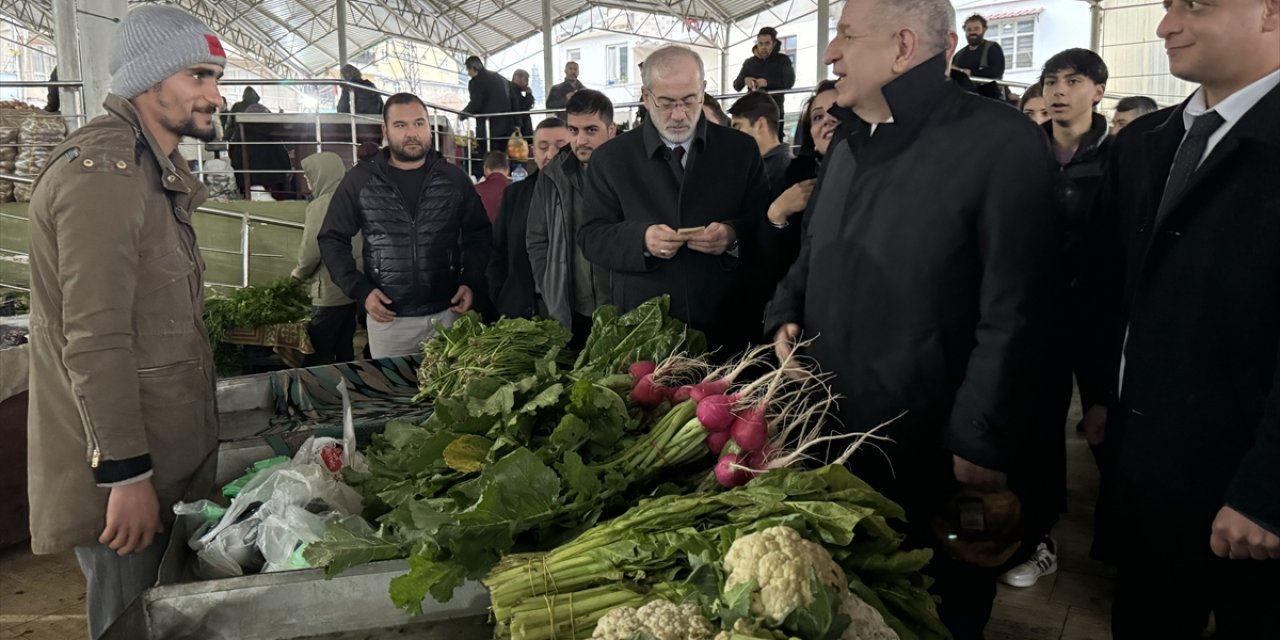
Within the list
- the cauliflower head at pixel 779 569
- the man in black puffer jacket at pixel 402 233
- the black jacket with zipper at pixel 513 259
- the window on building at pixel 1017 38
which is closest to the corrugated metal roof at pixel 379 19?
the window on building at pixel 1017 38

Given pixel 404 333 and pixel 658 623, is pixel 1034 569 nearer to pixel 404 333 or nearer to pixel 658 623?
pixel 658 623

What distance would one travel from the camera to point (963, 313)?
1.92 metres

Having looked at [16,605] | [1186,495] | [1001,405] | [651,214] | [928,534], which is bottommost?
[16,605]

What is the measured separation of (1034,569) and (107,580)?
3.05 m

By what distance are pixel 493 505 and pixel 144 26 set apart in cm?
149

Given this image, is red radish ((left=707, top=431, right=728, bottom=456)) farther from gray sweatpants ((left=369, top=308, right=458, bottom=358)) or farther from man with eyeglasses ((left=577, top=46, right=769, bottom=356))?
gray sweatpants ((left=369, top=308, right=458, bottom=358))

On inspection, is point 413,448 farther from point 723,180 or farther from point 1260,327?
point 1260,327

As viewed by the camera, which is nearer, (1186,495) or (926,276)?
(1186,495)

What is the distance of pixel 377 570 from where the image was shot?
1.55 m

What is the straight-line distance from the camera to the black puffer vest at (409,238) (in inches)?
151

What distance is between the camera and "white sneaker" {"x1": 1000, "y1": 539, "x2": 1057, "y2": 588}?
318cm

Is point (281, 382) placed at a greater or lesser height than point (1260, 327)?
lesser

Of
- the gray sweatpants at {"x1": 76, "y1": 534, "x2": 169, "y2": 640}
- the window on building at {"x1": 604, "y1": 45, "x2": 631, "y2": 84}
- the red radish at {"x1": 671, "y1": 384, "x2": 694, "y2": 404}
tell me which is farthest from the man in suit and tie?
the window on building at {"x1": 604, "y1": 45, "x2": 631, "y2": 84}

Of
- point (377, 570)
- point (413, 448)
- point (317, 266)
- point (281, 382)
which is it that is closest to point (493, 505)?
point (377, 570)
